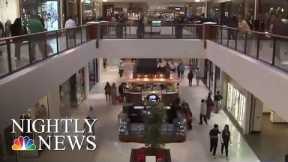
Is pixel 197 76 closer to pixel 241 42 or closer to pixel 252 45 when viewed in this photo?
pixel 241 42

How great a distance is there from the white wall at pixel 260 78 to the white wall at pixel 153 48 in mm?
5367

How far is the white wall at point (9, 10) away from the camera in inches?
605

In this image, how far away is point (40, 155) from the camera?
561 inches

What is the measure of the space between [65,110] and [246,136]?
28.5ft

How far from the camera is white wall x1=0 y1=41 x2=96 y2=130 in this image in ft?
22.8

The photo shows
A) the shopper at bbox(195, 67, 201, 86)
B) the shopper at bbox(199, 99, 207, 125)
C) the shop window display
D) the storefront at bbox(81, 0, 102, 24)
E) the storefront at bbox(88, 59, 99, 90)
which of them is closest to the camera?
the shop window display

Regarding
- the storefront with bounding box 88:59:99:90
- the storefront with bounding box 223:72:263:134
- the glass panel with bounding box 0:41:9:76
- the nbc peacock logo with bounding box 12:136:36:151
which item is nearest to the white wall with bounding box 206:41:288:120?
the storefront with bounding box 223:72:263:134

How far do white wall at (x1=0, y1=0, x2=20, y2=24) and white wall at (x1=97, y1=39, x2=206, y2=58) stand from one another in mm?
4792

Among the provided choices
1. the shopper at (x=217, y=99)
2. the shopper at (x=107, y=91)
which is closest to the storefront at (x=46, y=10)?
the shopper at (x=107, y=91)

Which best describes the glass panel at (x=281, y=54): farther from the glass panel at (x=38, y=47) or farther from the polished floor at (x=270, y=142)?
the polished floor at (x=270, y=142)

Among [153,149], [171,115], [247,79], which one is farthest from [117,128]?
[247,79]

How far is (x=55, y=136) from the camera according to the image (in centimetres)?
1568

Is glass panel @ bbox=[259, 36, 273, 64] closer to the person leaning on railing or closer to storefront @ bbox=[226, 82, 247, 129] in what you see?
the person leaning on railing

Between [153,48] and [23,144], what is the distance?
935cm
